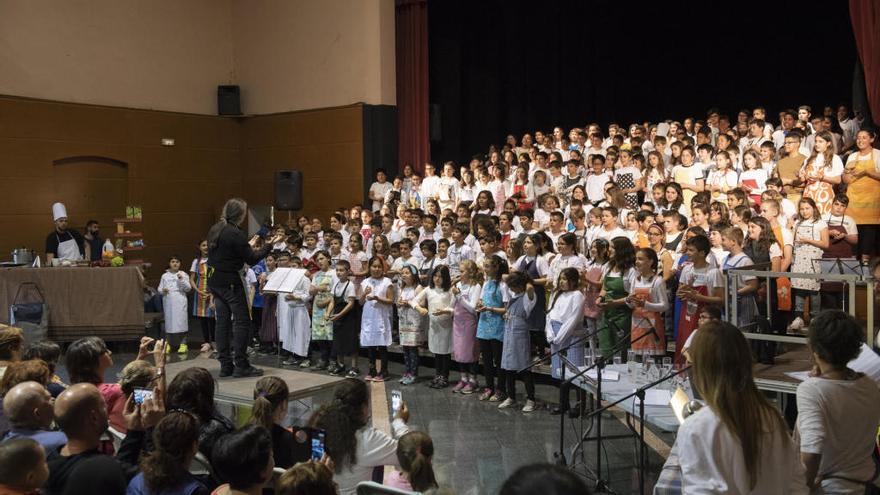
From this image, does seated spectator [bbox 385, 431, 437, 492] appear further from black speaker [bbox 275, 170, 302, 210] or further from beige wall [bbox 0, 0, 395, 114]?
beige wall [bbox 0, 0, 395, 114]

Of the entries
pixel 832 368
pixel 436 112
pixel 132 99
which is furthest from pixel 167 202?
pixel 832 368

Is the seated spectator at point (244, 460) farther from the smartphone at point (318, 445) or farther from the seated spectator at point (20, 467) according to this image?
the seated spectator at point (20, 467)

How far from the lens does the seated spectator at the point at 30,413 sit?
375cm

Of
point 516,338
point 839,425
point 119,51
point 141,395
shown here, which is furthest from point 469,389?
point 119,51

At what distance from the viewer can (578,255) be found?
8.88 m

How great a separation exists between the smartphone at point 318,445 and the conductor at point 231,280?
13.0 feet

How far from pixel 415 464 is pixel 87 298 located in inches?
339

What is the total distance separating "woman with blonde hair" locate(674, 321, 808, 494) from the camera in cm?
262

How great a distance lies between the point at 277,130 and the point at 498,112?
4444 mm

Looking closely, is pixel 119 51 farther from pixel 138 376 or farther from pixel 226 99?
pixel 138 376

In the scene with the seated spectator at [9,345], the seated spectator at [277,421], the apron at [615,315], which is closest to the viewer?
the seated spectator at [277,421]

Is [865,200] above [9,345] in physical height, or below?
above

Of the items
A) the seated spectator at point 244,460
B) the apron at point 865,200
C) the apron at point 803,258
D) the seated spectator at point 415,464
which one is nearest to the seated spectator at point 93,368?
the seated spectator at point 415,464

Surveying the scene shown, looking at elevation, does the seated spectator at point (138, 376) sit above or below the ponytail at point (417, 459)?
above
